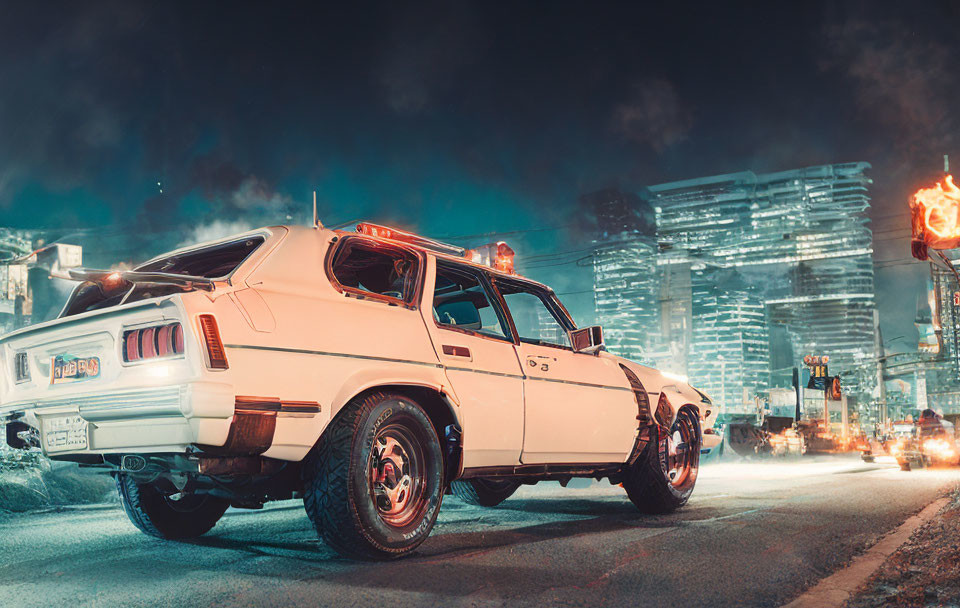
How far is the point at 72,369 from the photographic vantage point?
4.28 metres

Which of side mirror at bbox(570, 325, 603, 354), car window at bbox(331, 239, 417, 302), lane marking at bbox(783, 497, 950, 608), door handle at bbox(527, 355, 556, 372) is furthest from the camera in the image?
side mirror at bbox(570, 325, 603, 354)

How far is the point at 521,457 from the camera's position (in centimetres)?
534

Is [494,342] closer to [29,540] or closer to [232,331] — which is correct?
[232,331]

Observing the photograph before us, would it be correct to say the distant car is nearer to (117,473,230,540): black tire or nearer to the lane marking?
the lane marking

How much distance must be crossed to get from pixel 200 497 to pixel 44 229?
55471 mm

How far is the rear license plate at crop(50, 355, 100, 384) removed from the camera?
4.16 meters

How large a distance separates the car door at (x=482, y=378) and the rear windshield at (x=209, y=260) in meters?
1.17

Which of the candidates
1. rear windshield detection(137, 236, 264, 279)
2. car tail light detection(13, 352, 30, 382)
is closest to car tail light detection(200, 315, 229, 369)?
rear windshield detection(137, 236, 264, 279)

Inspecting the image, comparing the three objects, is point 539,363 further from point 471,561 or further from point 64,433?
point 64,433

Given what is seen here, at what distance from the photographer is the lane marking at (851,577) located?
3.62m

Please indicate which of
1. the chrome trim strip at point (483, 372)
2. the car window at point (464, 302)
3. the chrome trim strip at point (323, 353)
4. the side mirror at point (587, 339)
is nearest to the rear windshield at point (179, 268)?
the chrome trim strip at point (323, 353)

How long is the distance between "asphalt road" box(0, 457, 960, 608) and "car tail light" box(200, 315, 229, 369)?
40.9 inches

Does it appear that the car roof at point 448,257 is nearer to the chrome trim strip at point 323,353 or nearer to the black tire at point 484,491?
the chrome trim strip at point 323,353

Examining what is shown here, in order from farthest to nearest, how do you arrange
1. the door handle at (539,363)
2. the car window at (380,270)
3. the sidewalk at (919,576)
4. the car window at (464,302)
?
1. the car window at (464,302)
2. the door handle at (539,363)
3. the car window at (380,270)
4. the sidewalk at (919,576)
